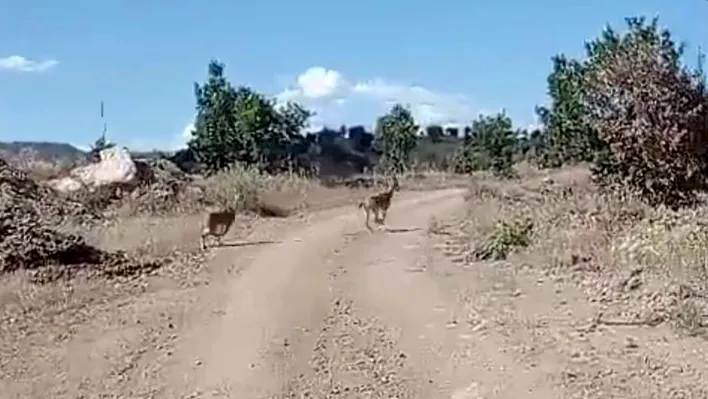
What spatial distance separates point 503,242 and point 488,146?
4772 centimetres

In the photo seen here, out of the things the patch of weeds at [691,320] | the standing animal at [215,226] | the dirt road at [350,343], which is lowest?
the dirt road at [350,343]

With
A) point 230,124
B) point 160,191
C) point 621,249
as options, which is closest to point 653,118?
point 621,249

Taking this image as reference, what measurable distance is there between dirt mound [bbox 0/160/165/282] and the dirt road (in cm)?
141

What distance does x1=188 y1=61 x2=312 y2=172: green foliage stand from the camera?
55.1m

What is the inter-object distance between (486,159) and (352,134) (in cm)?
2865

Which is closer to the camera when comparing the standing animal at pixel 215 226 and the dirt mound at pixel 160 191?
the standing animal at pixel 215 226

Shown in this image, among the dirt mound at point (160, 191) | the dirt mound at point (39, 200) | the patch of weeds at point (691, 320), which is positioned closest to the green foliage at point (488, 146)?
the dirt mound at point (160, 191)

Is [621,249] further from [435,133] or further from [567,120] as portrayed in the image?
[435,133]

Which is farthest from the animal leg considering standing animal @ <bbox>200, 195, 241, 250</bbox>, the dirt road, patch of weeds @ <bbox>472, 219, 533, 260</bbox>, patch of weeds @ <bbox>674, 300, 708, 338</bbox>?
patch of weeds @ <bbox>674, 300, 708, 338</bbox>

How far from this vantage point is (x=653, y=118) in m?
→ 18.8

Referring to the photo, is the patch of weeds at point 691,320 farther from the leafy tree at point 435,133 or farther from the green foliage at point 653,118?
the leafy tree at point 435,133

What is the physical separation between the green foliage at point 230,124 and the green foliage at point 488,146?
37.8ft

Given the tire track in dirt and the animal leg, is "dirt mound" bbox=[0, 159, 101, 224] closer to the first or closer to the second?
the tire track in dirt

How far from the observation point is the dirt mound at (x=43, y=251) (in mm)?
15164
